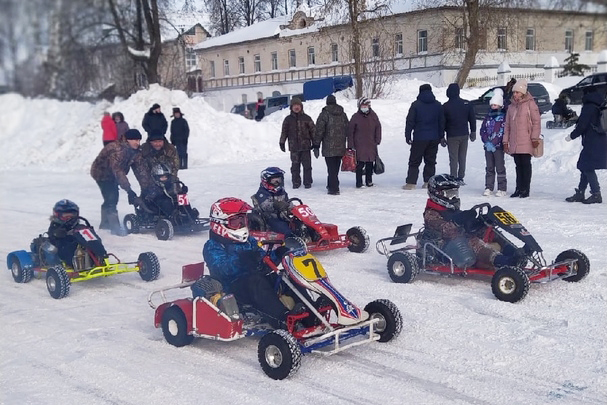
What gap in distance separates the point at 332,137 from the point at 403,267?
6337 mm

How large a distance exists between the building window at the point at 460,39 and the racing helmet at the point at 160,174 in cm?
1888

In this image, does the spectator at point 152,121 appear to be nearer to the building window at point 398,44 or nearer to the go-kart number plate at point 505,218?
the go-kart number plate at point 505,218

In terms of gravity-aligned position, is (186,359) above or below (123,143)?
below

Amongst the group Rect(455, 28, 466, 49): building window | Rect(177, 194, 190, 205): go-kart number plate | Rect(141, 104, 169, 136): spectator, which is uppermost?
Rect(455, 28, 466, 49): building window

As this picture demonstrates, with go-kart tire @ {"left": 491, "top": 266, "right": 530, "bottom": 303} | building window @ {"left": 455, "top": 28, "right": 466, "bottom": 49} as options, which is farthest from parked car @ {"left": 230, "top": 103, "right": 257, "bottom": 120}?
go-kart tire @ {"left": 491, "top": 266, "right": 530, "bottom": 303}

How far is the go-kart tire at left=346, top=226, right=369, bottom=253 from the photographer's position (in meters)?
8.98

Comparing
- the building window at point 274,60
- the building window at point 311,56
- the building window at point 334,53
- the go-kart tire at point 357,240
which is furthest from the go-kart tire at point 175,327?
the building window at point 274,60

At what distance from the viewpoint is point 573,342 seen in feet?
17.9

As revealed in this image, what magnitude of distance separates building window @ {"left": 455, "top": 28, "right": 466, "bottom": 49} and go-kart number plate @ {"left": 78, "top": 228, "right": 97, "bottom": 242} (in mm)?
21794

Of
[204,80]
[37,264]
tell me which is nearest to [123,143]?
[37,264]

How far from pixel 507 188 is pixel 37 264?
8584mm

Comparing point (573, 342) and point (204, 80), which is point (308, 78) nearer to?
point (204, 80)

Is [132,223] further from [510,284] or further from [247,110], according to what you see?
[247,110]

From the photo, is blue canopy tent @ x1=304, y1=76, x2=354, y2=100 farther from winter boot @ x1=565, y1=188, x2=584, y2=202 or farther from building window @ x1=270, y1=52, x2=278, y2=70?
winter boot @ x1=565, y1=188, x2=584, y2=202
